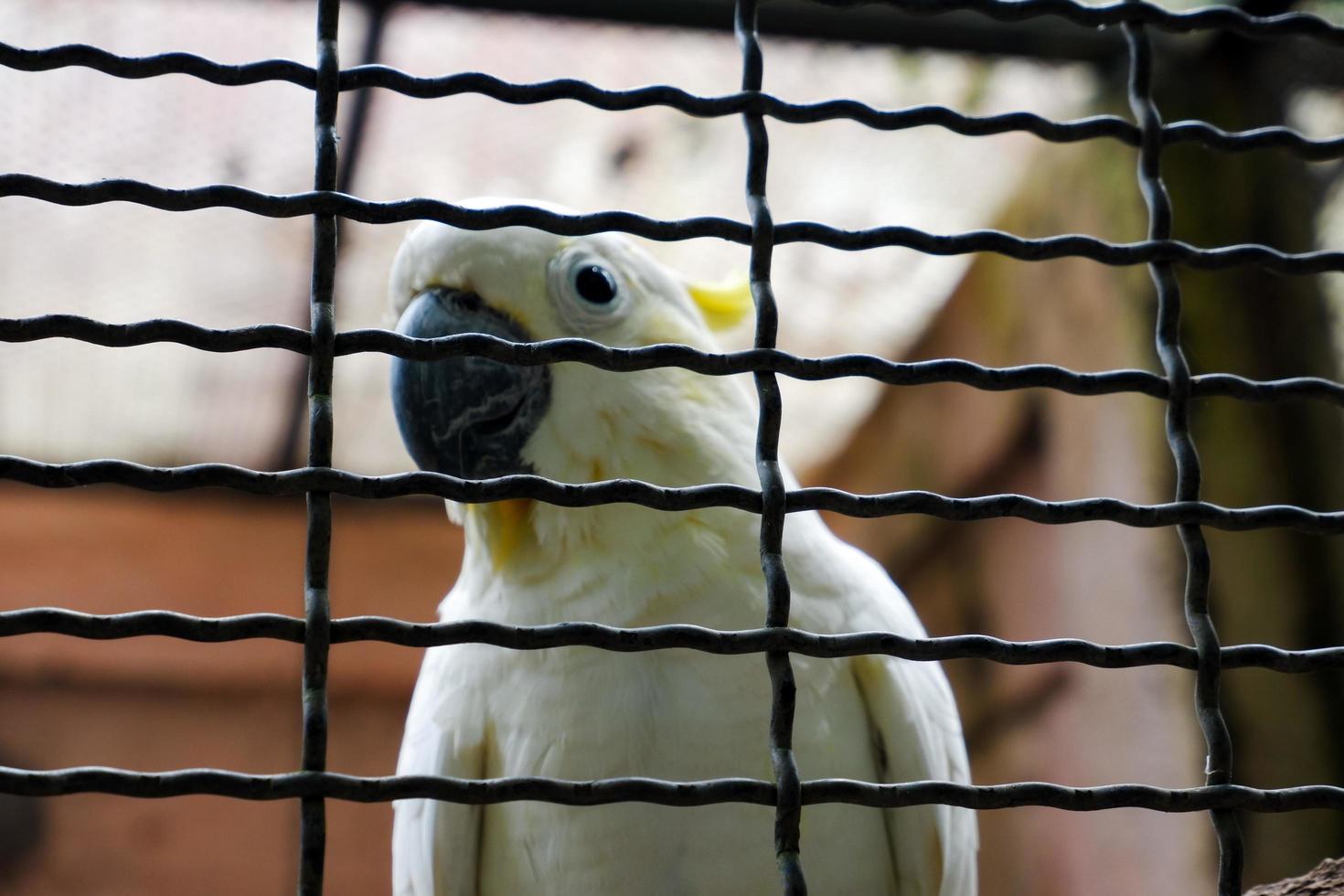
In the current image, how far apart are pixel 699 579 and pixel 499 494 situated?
82 centimetres

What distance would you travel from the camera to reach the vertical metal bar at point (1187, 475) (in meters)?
0.96

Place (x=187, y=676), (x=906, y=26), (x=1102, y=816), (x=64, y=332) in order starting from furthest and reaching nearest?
(x=187, y=676)
(x=1102, y=816)
(x=906, y=26)
(x=64, y=332)

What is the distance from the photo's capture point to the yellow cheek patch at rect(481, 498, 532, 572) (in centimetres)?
179

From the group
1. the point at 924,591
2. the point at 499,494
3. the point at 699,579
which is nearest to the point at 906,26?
the point at 699,579

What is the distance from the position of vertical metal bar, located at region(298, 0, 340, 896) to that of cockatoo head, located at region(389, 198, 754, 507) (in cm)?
75

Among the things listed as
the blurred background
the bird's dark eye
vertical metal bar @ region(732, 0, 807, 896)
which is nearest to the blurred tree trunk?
the blurred background

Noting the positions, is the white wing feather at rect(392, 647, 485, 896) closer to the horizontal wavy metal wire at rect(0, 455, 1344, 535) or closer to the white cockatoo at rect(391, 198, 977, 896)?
the white cockatoo at rect(391, 198, 977, 896)

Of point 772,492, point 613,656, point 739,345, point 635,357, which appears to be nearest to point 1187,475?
point 772,492

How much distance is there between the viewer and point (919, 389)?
3908 mm

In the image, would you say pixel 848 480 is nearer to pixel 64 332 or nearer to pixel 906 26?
pixel 906 26

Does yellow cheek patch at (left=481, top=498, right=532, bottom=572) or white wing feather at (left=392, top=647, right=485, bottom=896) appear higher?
yellow cheek patch at (left=481, top=498, right=532, bottom=572)

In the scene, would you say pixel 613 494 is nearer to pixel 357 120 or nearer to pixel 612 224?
pixel 612 224

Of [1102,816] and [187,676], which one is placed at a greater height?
[187,676]

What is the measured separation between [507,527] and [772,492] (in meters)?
0.88
